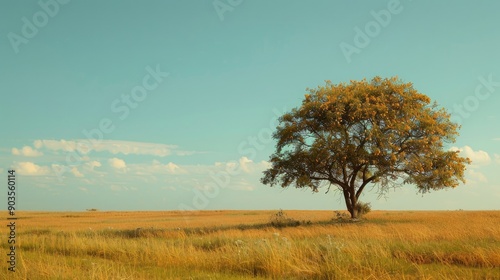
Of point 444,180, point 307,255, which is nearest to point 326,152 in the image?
point 444,180

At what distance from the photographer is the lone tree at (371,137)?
109 ft

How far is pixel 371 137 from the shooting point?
32938mm

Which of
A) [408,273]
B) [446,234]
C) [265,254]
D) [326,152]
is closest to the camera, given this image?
[408,273]

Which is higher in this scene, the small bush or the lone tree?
the lone tree

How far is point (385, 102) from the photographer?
3431cm

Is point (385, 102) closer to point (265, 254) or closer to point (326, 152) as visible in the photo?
point (326, 152)

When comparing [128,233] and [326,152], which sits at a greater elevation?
[326,152]

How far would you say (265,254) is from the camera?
14.3 m

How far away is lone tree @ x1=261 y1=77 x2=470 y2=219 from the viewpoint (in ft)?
109

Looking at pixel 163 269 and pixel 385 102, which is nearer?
pixel 163 269

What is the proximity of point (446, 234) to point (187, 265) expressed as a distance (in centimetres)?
1270

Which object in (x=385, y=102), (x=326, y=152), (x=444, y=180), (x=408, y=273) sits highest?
(x=385, y=102)

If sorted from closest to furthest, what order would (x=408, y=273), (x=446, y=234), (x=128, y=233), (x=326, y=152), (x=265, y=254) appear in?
(x=408, y=273)
(x=265, y=254)
(x=446, y=234)
(x=128, y=233)
(x=326, y=152)

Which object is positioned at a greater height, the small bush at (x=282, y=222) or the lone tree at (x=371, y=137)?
the lone tree at (x=371, y=137)
